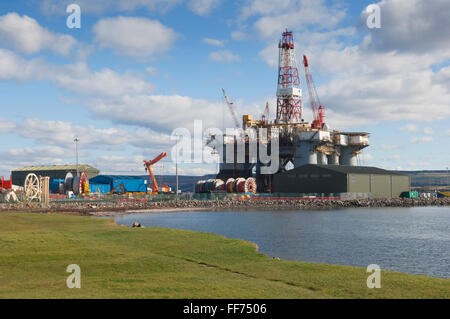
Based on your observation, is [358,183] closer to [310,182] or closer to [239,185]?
[310,182]

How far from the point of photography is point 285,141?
142500 millimetres

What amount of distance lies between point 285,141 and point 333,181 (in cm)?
2611

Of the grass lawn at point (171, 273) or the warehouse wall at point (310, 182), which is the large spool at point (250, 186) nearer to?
the warehouse wall at point (310, 182)

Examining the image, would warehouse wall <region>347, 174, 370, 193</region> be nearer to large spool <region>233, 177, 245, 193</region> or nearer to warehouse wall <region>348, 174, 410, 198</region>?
warehouse wall <region>348, 174, 410, 198</region>

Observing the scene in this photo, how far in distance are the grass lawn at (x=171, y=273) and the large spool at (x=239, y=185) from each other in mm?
98027

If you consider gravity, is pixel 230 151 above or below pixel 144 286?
above

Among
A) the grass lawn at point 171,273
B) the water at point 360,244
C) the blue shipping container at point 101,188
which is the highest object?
the blue shipping container at point 101,188

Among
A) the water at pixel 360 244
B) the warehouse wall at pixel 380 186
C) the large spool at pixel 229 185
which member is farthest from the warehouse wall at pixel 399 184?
the water at pixel 360 244

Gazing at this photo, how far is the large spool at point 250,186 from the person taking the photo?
439ft

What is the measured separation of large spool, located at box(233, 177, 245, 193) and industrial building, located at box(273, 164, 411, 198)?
934cm
